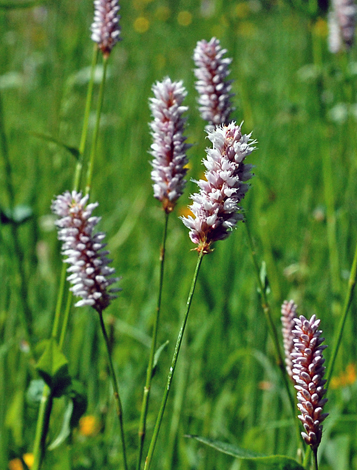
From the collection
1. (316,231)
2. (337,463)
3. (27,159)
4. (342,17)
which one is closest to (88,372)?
(337,463)

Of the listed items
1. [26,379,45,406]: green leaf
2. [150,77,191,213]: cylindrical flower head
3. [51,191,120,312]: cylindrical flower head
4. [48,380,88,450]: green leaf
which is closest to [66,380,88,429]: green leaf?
[48,380,88,450]: green leaf

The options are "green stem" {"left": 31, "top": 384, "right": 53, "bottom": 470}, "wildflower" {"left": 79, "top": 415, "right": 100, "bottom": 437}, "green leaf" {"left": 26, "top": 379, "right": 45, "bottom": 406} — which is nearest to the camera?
"green stem" {"left": 31, "top": 384, "right": 53, "bottom": 470}

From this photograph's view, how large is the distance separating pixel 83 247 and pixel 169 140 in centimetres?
19

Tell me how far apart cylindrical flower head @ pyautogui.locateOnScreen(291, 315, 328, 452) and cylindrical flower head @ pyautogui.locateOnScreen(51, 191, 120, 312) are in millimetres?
Answer: 263

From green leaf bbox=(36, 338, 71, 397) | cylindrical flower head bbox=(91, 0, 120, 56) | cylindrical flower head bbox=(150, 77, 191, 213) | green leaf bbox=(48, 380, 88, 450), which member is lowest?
green leaf bbox=(48, 380, 88, 450)

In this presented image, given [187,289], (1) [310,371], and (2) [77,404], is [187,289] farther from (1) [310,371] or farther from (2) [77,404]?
(1) [310,371]

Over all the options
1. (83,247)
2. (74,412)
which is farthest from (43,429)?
(83,247)

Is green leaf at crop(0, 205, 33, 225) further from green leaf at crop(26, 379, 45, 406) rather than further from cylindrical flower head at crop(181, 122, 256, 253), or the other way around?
cylindrical flower head at crop(181, 122, 256, 253)

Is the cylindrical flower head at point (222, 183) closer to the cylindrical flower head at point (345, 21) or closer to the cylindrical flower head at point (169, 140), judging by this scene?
the cylindrical flower head at point (169, 140)

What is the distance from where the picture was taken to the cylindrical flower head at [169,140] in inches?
33.3

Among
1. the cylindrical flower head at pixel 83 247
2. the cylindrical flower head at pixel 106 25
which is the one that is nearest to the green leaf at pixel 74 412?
the cylindrical flower head at pixel 83 247

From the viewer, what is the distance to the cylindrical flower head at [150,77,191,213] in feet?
2.78

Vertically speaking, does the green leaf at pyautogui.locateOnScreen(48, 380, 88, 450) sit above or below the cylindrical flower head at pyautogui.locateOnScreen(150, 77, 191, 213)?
below

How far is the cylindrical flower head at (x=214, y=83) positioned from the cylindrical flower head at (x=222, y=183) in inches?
11.0
